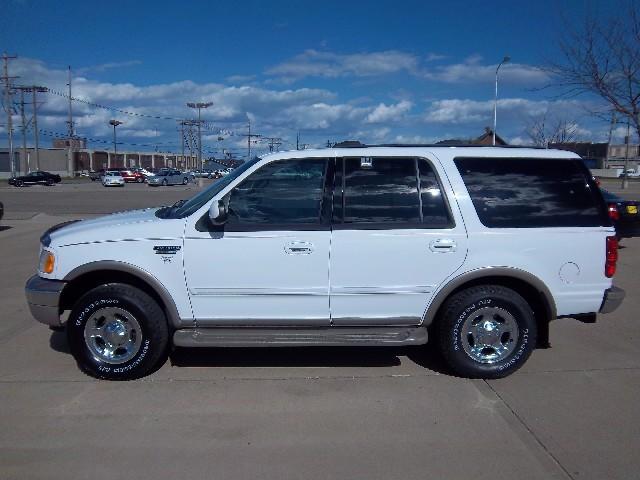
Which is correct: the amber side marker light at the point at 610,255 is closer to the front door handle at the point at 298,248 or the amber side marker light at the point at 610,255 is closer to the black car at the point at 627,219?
the front door handle at the point at 298,248

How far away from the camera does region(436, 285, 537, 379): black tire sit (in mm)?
4684

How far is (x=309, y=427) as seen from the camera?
156 inches

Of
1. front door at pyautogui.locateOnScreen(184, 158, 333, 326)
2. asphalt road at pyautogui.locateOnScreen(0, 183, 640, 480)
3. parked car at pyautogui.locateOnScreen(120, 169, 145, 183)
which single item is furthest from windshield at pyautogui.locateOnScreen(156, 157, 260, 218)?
parked car at pyautogui.locateOnScreen(120, 169, 145, 183)

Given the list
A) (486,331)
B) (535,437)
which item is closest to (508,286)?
(486,331)

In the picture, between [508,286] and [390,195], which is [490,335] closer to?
[508,286]

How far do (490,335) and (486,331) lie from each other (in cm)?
5

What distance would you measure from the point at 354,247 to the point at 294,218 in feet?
1.79

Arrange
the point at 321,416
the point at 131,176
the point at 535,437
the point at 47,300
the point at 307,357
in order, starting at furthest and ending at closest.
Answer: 1. the point at 131,176
2. the point at 307,357
3. the point at 47,300
4. the point at 321,416
5. the point at 535,437

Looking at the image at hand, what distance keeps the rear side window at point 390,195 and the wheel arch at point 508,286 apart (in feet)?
1.55

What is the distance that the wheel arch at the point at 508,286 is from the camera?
4609mm

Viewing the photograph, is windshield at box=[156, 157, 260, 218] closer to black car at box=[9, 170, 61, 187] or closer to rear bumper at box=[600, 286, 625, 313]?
rear bumper at box=[600, 286, 625, 313]

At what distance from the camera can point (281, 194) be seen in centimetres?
475

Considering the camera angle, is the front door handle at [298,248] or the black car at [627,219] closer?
the front door handle at [298,248]

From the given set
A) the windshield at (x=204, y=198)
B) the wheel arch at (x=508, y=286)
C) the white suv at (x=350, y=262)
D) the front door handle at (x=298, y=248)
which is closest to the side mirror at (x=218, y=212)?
the white suv at (x=350, y=262)
